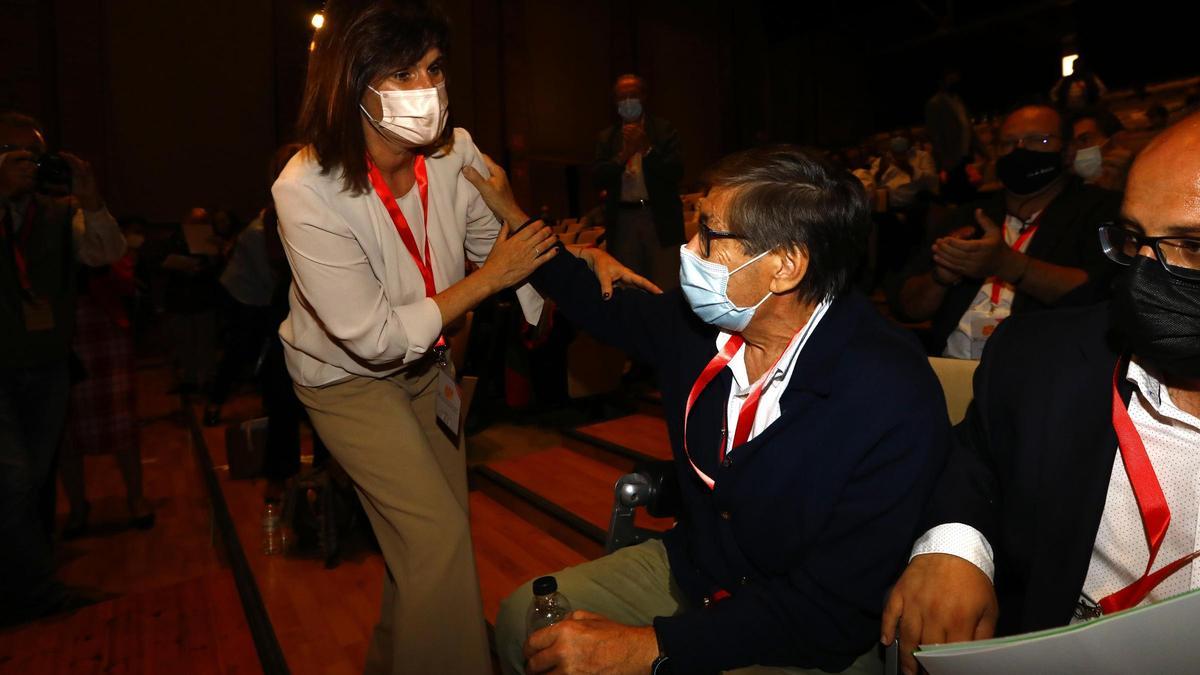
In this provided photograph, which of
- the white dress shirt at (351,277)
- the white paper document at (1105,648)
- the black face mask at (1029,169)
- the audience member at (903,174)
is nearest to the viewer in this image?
the white paper document at (1105,648)

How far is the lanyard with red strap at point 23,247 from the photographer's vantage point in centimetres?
285

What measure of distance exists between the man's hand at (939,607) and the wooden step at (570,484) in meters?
1.67

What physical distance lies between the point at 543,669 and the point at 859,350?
758mm

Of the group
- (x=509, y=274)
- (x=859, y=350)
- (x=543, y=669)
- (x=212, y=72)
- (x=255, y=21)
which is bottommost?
(x=543, y=669)

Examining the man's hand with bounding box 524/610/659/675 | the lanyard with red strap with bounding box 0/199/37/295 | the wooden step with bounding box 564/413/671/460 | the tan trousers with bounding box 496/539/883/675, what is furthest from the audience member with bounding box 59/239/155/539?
the man's hand with bounding box 524/610/659/675

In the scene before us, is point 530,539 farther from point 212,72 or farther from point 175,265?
point 212,72

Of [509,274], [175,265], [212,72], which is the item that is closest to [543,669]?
[509,274]

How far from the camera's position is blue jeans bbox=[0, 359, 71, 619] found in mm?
2775

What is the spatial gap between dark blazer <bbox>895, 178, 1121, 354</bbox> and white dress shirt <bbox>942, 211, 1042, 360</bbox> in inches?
0.8

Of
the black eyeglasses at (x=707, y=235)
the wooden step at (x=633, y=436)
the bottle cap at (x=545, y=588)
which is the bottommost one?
the wooden step at (x=633, y=436)

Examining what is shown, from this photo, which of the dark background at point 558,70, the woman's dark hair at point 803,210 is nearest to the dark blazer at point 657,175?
the woman's dark hair at point 803,210

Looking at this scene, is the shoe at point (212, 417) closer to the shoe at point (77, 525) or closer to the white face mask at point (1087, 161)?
the shoe at point (77, 525)

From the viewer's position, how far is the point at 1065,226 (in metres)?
2.48

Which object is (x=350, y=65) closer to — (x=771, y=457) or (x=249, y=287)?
(x=771, y=457)
